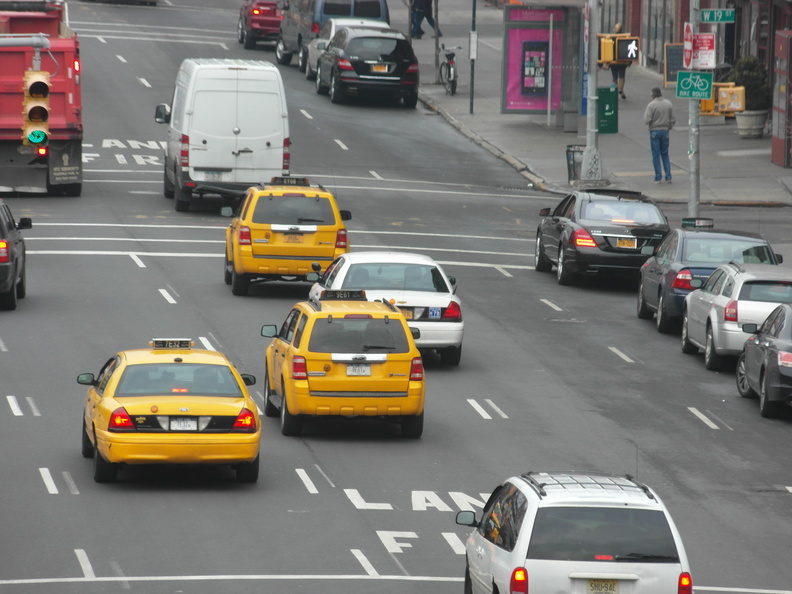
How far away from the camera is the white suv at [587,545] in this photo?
10.9m

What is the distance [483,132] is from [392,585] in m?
37.7

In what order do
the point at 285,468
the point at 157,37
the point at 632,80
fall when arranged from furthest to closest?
1. the point at 157,37
2. the point at 632,80
3. the point at 285,468

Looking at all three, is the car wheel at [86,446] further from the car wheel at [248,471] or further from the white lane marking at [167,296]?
the white lane marking at [167,296]

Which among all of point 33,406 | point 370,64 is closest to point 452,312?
point 33,406

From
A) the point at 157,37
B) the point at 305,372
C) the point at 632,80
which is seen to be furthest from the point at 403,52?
the point at 305,372

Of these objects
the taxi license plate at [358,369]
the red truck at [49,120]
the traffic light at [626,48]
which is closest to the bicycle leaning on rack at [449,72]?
the traffic light at [626,48]

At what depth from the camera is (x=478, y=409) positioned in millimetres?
21422

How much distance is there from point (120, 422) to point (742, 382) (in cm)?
951

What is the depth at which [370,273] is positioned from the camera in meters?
24.1

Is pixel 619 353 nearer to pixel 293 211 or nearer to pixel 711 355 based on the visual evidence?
pixel 711 355

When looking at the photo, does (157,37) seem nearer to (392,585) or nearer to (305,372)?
(305,372)

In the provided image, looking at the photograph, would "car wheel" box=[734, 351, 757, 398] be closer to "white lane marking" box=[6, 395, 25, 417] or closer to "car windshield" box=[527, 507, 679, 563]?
"white lane marking" box=[6, 395, 25, 417]

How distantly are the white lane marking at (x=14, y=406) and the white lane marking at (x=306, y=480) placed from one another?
4010 millimetres

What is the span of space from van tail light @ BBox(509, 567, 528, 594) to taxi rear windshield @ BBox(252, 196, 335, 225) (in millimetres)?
18142
